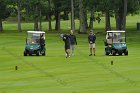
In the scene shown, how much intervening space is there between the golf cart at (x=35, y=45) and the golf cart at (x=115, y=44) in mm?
4751

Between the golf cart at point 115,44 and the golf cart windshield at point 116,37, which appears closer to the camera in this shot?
the golf cart at point 115,44

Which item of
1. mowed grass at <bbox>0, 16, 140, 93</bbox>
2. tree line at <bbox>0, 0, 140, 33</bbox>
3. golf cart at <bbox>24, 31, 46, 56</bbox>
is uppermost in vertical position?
tree line at <bbox>0, 0, 140, 33</bbox>

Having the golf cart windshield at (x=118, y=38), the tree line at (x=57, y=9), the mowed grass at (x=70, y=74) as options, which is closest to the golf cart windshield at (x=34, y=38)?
the mowed grass at (x=70, y=74)

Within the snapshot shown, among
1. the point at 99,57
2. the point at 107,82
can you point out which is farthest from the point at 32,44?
the point at 107,82

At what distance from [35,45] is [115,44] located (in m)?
5.90

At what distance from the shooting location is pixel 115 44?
41.2 m

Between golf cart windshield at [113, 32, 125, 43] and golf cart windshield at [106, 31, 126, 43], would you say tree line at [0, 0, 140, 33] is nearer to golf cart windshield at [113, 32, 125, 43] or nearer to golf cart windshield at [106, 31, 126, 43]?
Result: golf cart windshield at [106, 31, 126, 43]

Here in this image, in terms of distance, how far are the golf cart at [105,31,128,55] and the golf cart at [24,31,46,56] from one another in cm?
475

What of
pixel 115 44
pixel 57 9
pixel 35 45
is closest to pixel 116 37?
pixel 115 44

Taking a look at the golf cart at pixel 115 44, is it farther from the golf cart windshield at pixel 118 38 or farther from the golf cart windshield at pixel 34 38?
the golf cart windshield at pixel 34 38

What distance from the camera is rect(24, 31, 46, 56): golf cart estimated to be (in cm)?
4109

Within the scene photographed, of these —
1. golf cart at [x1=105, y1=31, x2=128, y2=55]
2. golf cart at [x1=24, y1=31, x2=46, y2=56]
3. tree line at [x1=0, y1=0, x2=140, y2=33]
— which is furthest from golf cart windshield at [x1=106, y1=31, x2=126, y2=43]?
tree line at [x1=0, y1=0, x2=140, y2=33]

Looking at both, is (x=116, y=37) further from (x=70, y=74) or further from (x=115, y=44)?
(x=70, y=74)

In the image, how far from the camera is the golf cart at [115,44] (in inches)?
1602
